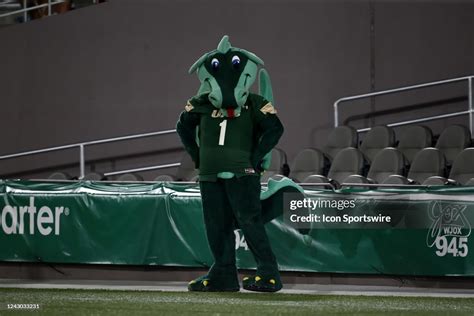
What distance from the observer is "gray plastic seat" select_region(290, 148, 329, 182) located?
40.1ft

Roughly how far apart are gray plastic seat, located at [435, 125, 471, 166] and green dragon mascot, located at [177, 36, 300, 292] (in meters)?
4.19

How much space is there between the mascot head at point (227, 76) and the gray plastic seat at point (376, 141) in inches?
170

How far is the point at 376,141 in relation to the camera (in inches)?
492

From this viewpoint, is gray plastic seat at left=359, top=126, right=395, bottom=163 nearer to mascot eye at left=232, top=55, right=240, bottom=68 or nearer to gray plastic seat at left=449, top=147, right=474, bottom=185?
gray plastic seat at left=449, top=147, right=474, bottom=185

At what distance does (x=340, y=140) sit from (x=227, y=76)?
476 cm

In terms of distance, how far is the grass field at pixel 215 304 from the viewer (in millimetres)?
6984

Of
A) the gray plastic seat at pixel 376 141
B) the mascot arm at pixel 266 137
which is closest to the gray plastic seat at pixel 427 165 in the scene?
the gray plastic seat at pixel 376 141

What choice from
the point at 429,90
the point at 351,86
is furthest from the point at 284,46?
the point at 429,90

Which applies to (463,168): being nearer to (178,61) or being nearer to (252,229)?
(252,229)

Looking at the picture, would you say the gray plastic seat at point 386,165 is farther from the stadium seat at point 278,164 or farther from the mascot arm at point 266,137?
the mascot arm at point 266,137

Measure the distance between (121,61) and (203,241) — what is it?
19.4ft

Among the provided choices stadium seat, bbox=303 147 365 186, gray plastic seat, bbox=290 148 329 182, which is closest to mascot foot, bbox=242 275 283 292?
stadium seat, bbox=303 147 365 186

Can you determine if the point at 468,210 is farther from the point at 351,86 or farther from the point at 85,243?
the point at 351,86

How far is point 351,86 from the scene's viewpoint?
13.8 metres
